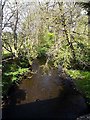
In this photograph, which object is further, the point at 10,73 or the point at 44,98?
the point at 44,98

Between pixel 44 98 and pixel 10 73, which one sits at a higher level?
pixel 10 73

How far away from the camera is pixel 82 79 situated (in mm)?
3648

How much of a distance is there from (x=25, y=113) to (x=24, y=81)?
491 millimetres

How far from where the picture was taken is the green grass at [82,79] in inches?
139

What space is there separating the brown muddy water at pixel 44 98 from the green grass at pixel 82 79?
0.14m

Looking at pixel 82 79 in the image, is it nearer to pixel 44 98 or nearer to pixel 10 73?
pixel 44 98

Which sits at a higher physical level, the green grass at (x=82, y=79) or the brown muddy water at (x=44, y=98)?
the green grass at (x=82, y=79)

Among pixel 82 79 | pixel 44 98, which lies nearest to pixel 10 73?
pixel 44 98

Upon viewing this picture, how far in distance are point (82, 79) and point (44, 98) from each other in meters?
0.63

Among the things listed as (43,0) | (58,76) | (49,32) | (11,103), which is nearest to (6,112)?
(11,103)

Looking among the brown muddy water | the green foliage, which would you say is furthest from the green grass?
the green foliage

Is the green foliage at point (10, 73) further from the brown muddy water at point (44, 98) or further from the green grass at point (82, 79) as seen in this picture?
the green grass at point (82, 79)

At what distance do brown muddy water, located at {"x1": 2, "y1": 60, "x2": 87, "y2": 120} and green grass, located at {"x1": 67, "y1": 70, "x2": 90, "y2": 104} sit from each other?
139 millimetres

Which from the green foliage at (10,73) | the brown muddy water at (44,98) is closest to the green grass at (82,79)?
the brown muddy water at (44,98)
